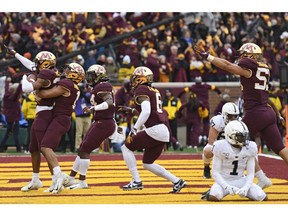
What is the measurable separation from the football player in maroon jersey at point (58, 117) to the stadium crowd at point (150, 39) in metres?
9.31

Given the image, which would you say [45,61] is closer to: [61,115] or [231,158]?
[61,115]

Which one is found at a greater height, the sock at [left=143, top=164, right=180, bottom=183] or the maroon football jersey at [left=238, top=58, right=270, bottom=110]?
the maroon football jersey at [left=238, top=58, right=270, bottom=110]

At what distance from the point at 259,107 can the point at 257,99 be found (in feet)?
0.35

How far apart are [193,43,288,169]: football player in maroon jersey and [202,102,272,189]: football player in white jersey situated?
0.98ft

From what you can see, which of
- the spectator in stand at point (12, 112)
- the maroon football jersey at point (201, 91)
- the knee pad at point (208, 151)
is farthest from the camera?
the maroon football jersey at point (201, 91)

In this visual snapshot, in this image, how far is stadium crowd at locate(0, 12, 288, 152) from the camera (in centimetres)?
2320

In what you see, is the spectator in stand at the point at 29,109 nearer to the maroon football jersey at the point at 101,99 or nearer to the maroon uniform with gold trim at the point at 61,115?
the maroon football jersey at the point at 101,99

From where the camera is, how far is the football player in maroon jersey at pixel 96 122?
1256 centimetres

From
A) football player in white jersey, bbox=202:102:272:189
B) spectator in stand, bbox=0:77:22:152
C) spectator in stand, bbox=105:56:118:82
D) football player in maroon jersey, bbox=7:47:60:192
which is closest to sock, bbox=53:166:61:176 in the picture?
football player in maroon jersey, bbox=7:47:60:192

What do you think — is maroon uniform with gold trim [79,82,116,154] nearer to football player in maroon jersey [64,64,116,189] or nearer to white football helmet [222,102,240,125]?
football player in maroon jersey [64,64,116,189]

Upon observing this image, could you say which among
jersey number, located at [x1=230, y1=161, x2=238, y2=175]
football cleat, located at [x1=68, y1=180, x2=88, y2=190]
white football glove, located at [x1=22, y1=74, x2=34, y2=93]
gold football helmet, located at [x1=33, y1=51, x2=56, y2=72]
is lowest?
football cleat, located at [x1=68, y1=180, x2=88, y2=190]

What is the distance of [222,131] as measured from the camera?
12.9 meters

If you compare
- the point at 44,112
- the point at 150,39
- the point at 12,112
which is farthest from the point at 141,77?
the point at 150,39

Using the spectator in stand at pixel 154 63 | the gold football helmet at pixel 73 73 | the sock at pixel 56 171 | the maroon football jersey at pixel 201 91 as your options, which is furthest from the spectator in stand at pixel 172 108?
the sock at pixel 56 171
